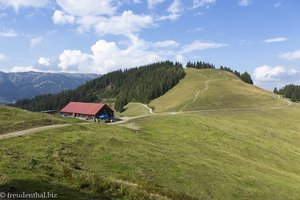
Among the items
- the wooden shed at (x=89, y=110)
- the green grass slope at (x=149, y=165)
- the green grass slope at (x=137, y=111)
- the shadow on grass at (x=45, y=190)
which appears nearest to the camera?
the shadow on grass at (x=45, y=190)

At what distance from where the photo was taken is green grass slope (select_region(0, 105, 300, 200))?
66.9ft

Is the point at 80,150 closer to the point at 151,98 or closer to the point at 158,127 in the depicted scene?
the point at 158,127

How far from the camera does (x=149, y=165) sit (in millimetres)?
34875

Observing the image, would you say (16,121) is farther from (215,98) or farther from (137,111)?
(215,98)

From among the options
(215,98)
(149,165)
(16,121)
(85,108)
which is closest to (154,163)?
(149,165)

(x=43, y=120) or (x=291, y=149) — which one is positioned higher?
(x=43, y=120)

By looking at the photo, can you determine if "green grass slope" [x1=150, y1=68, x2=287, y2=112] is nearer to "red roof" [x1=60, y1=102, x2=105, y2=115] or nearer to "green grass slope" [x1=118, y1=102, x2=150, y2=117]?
"green grass slope" [x1=118, y1=102, x2=150, y2=117]

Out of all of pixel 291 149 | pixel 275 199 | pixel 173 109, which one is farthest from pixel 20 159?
pixel 173 109

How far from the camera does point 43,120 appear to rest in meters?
51.9

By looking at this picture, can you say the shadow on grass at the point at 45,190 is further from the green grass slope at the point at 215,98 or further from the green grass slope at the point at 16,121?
the green grass slope at the point at 215,98

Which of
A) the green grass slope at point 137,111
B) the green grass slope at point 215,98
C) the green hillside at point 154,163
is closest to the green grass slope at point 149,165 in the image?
the green hillside at point 154,163

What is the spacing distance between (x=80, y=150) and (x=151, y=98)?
510ft

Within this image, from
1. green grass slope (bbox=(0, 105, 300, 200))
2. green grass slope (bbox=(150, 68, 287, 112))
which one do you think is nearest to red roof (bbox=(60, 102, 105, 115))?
green grass slope (bbox=(0, 105, 300, 200))

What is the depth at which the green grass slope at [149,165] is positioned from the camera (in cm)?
2041
